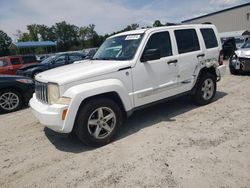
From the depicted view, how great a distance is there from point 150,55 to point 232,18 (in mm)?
47080

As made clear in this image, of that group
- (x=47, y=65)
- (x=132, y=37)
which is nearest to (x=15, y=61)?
(x=47, y=65)

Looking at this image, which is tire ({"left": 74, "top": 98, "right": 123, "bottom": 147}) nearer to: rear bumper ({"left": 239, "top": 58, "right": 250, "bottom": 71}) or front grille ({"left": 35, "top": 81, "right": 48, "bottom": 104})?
front grille ({"left": 35, "top": 81, "right": 48, "bottom": 104})

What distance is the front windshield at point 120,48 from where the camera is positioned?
15.5 feet

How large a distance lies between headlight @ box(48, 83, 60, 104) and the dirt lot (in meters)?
0.74

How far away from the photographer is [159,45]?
16.4 ft

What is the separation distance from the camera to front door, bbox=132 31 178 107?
181 inches

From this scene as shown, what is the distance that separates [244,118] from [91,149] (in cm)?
317

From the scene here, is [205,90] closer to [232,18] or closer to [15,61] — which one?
[15,61]

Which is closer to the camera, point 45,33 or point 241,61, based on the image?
point 241,61

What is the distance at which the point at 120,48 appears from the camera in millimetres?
5000

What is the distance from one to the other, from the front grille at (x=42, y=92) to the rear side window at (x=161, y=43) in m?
2.07

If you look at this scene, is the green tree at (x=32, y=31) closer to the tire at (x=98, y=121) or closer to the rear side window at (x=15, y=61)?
the rear side window at (x=15, y=61)

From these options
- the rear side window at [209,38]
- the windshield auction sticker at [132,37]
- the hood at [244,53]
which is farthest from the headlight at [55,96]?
the hood at [244,53]

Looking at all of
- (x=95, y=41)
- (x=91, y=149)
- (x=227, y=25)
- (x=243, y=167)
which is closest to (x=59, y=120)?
(x=91, y=149)
